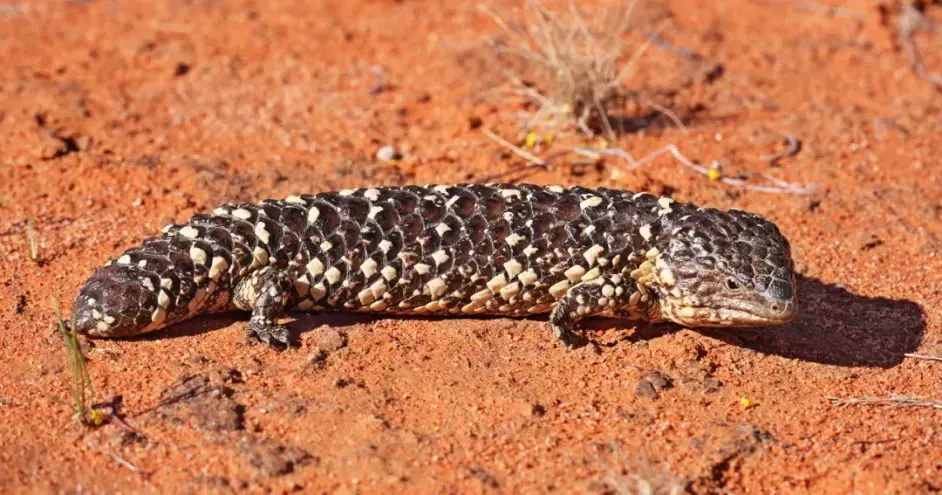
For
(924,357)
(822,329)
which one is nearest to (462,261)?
(822,329)

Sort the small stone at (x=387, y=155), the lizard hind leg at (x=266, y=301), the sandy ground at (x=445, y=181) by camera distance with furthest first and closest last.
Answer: the small stone at (x=387, y=155) → the lizard hind leg at (x=266, y=301) → the sandy ground at (x=445, y=181)

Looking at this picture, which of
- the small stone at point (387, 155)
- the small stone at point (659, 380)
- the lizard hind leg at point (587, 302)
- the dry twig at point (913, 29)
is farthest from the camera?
the dry twig at point (913, 29)

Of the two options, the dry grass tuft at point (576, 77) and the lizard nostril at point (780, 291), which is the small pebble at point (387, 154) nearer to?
the dry grass tuft at point (576, 77)

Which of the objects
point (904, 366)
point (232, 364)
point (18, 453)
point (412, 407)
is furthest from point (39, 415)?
point (904, 366)

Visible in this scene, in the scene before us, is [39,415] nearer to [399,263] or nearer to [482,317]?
[399,263]

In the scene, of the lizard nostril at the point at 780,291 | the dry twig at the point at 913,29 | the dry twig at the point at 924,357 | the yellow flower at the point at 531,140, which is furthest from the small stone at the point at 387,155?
the dry twig at the point at 913,29

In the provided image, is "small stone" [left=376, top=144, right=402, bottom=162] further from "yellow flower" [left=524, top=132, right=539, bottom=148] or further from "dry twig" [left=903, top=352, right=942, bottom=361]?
"dry twig" [left=903, top=352, right=942, bottom=361]

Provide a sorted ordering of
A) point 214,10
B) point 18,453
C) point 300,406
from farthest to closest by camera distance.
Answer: point 214,10 → point 300,406 → point 18,453
